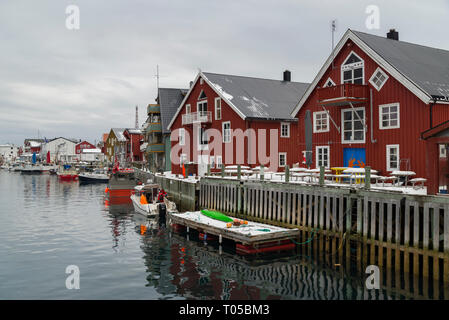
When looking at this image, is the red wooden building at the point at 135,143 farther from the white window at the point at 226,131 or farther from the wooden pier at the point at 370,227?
the wooden pier at the point at 370,227

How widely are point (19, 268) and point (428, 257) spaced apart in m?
17.1

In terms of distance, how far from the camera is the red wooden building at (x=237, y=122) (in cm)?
3594

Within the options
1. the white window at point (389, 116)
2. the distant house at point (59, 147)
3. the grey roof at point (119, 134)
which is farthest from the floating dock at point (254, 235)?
the distant house at point (59, 147)

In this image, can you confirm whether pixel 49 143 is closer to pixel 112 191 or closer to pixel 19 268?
pixel 112 191

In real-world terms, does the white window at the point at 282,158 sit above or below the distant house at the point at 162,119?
below

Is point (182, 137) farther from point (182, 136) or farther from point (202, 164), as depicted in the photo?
point (202, 164)

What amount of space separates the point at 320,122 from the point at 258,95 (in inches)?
479

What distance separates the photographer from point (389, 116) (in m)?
24.0

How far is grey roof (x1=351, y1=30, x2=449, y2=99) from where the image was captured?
22938 mm

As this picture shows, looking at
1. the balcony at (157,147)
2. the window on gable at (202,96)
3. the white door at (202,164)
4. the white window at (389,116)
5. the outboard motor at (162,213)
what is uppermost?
the window on gable at (202,96)
